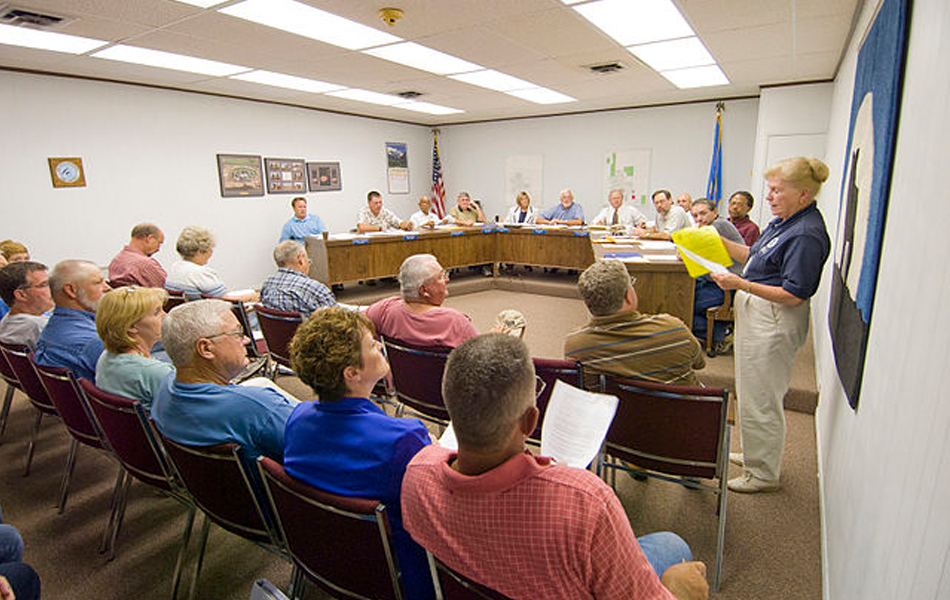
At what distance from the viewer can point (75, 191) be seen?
5.83 meters

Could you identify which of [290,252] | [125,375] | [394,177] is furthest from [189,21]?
[394,177]

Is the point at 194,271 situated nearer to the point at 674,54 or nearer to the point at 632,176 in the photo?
the point at 674,54

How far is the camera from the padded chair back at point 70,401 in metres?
Result: 2.04

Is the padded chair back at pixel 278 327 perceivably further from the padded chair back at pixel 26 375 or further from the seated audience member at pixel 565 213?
the seated audience member at pixel 565 213

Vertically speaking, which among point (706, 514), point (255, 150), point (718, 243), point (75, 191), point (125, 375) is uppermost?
point (255, 150)

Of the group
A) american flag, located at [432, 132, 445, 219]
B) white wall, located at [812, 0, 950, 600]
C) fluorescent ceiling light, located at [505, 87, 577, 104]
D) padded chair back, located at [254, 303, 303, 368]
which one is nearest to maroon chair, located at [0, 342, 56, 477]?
padded chair back, located at [254, 303, 303, 368]

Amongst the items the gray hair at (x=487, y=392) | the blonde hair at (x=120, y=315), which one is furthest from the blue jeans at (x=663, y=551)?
the blonde hair at (x=120, y=315)

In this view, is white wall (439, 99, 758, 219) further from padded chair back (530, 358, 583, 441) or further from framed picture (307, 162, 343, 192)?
padded chair back (530, 358, 583, 441)

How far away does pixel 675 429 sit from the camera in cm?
184

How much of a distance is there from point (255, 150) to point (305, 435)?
24.4 ft

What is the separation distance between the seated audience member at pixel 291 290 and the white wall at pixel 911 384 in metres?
2.83

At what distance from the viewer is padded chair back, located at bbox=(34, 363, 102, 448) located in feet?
6.68

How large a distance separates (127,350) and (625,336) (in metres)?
1.98

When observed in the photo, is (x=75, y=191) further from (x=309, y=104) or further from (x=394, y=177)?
(x=394, y=177)
